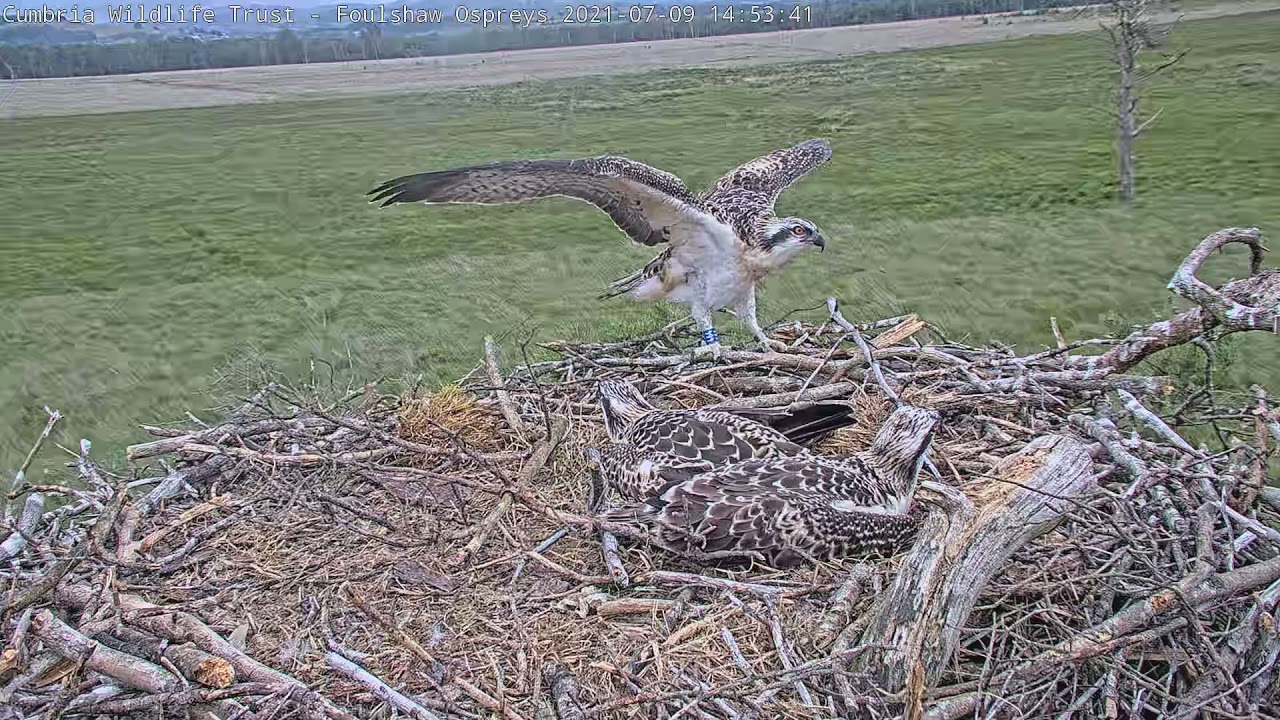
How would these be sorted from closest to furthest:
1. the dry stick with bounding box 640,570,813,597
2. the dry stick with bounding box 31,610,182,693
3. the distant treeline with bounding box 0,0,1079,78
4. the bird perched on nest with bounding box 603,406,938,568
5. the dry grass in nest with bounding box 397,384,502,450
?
the dry stick with bounding box 31,610,182,693 → the dry stick with bounding box 640,570,813,597 → the bird perched on nest with bounding box 603,406,938,568 → the dry grass in nest with bounding box 397,384,502,450 → the distant treeline with bounding box 0,0,1079,78

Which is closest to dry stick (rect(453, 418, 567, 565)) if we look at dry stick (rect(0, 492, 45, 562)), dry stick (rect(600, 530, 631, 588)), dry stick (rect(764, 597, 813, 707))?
dry stick (rect(600, 530, 631, 588))

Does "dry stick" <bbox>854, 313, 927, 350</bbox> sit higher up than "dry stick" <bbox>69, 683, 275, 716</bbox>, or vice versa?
"dry stick" <bbox>854, 313, 927, 350</bbox>

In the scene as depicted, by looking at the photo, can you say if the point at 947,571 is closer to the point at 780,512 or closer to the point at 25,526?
the point at 780,512

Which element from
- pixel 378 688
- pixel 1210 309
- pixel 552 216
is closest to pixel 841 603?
pixel 378 688

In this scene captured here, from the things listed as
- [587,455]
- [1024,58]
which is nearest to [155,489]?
[587,455]

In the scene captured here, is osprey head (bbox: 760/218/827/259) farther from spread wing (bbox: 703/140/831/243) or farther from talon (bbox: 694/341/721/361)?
talon (bbox: 694/341/721/361)

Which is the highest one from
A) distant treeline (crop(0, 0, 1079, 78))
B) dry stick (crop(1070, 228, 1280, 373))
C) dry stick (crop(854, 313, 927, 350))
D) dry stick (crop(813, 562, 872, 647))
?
distant treeline (crop(0, 0, 1079, 78))

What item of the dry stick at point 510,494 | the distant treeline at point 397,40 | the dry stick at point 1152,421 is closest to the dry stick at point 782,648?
the dry stick at point 510,494

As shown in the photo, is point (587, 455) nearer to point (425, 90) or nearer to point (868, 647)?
point (868, 647)
